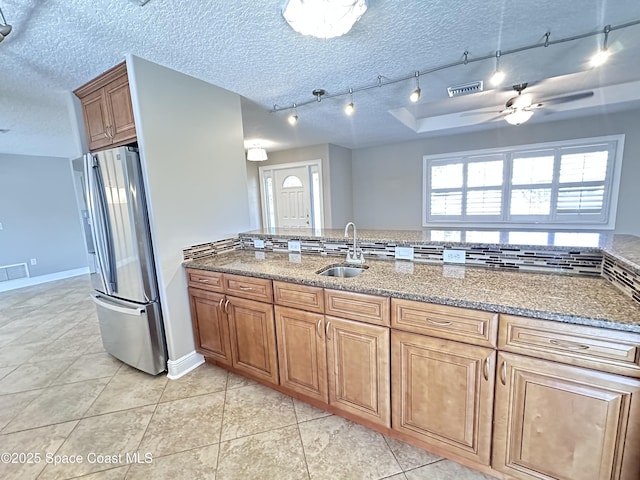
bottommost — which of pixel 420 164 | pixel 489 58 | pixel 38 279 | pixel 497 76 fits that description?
pixel 38 279

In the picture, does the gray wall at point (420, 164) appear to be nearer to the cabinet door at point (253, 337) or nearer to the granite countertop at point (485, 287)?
the granite countertop at point (485, 287)

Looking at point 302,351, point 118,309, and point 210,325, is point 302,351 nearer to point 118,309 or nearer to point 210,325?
point 210,325

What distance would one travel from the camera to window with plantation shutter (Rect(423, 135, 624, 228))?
403 centimetres

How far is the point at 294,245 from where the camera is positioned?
249 centimetres

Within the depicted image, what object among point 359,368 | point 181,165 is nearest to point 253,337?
point 359,368

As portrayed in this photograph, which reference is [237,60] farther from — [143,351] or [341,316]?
[143,351]

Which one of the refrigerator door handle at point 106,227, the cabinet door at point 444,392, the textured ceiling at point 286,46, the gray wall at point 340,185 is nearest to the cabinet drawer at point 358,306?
the cabinet door at point 444,392

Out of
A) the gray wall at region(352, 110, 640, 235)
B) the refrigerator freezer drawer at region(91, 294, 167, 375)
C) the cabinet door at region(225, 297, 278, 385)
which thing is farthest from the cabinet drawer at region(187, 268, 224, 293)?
the gray wall at region(352, 110, 640, 235)

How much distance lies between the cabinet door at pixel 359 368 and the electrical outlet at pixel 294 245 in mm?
947

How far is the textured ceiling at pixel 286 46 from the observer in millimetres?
1515

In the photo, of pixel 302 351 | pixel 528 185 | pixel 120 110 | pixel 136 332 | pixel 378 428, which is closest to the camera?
pixel 378 428

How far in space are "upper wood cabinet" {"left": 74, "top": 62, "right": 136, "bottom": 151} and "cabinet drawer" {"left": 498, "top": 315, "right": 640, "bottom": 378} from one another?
2595mm

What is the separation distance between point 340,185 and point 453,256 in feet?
12.7

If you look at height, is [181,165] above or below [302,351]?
above
